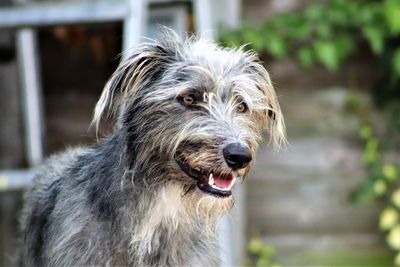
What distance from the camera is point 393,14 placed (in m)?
6.37

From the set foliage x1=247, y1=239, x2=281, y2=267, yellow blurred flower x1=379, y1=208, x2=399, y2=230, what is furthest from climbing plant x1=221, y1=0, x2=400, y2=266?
foliage x1=247, y1=239, x2=281, y2=267

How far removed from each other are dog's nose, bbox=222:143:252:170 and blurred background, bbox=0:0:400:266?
9.82 ft

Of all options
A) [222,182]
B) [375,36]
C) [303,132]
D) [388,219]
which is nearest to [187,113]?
[222,182]

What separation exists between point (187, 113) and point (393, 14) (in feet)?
9.71

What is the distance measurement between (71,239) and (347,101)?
3358 millimetres

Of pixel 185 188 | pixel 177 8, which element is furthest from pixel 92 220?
pixel 177 8

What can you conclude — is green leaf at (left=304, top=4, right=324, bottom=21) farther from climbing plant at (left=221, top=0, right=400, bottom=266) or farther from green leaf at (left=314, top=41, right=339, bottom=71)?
green leaf at (left=314, top=41, right=339, bottom=71)

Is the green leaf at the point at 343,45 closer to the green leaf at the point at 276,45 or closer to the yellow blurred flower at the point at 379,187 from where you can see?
the green leaf at the point at 276,45

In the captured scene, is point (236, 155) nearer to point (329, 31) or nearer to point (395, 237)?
point (329, 31)

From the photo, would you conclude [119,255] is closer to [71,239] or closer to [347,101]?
[71,239]

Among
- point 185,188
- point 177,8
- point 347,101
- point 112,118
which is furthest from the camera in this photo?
point 347,101

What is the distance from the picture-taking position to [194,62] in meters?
3.93

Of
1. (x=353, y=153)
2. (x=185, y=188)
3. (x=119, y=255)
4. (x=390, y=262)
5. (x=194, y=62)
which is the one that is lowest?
(x=390, y=262)

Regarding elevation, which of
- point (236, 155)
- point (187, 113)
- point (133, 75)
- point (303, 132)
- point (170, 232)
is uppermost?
point (133, 75)
